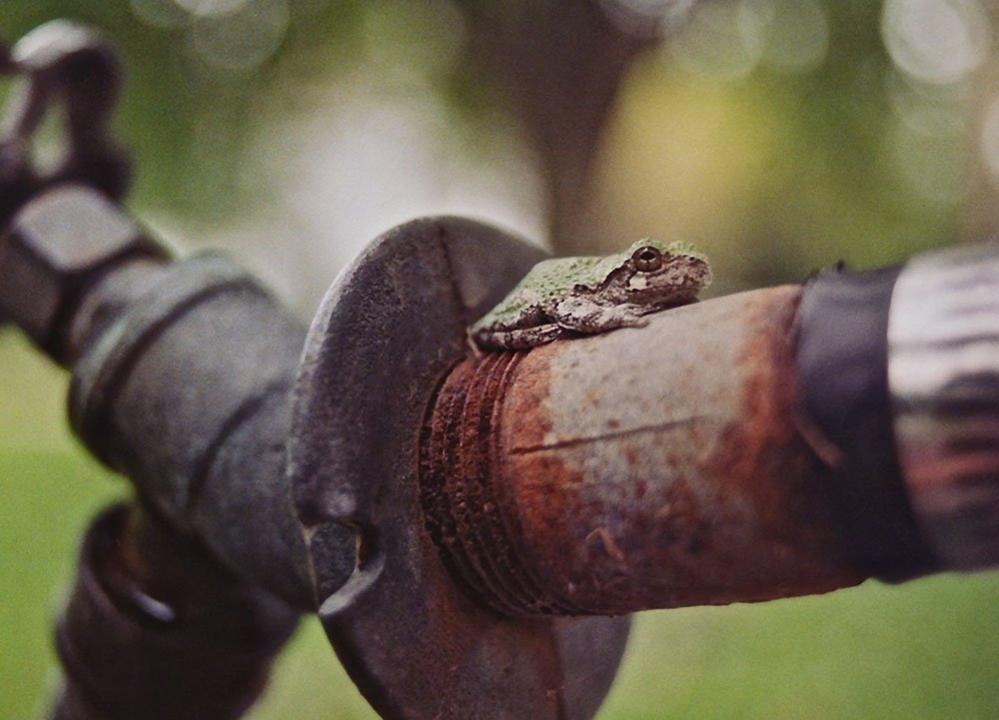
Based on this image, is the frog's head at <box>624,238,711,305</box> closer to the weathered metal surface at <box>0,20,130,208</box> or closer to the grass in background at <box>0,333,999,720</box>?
the weathered metal surface at <box>0,20,130,208</box>

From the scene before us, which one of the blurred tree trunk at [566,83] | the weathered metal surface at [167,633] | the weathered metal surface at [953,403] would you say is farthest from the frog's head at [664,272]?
the blurred tree trunk at [566,83]

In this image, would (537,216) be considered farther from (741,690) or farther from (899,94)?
(741,690)

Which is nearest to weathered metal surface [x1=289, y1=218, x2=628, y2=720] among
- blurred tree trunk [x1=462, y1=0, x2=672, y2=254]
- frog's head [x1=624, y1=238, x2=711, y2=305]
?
frog's head [x1=624, y1=238, x2=711, y2=305]

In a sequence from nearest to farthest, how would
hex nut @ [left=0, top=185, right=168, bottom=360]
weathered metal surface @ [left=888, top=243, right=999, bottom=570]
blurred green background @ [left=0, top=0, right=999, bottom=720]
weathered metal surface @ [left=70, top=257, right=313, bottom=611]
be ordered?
weathered metal surface @ [left=888, top=243, right=999, bottom=570]
weathered metal surface @ [left=70, top=257, right=313, bottom=611]
hex nut @ [left=0, top=185, right=168, bottom=360]
blurred green background @ [left=0, top=0, right=999, bottom=720]

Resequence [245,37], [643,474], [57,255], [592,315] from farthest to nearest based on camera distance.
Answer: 1. [245,37]
2. [57,255]
3. [592,315]
4. [643,474]

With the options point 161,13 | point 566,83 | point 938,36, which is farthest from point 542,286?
point 938,36

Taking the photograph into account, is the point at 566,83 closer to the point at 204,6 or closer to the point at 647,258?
the point at 204,6
